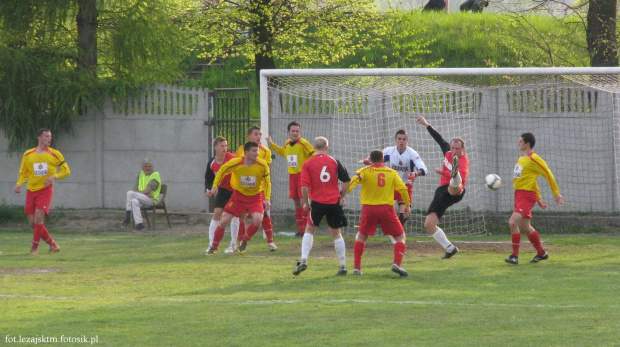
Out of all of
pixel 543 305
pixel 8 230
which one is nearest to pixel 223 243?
pixel 8 230

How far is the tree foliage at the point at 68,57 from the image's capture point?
1780cm

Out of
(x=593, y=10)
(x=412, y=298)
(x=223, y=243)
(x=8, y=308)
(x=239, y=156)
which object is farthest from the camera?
(x=593, y=10)

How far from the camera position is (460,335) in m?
6.64

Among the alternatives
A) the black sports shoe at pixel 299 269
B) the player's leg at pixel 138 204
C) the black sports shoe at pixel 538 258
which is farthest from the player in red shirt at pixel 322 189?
the player's leg at pixel 138 204

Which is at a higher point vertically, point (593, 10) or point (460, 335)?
point (593, 10)

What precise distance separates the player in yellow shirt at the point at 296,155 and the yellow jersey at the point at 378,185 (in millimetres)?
4196

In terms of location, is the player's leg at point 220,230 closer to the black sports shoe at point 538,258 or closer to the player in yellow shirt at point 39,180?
the player in yellow shirt at point 39,180

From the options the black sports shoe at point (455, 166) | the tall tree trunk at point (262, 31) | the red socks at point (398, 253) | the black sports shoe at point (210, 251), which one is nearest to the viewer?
the red socks at point (398, 253)

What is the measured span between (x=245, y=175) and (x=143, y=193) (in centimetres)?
529

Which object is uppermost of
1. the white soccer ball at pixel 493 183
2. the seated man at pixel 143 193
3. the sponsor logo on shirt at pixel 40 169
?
the sponsor logo on shirt at pixel 40 169

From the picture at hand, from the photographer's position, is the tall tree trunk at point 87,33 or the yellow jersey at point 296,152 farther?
the tall tree trunk at point 87,33

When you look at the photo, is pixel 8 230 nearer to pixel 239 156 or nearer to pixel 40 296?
pixel 239 156

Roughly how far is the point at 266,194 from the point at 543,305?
5690 millimetres

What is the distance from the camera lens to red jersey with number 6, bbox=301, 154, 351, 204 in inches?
407
